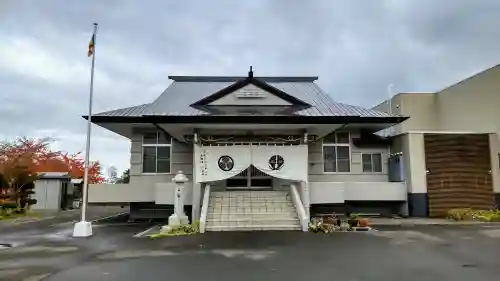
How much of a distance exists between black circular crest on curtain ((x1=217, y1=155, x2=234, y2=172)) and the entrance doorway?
6.82 ft

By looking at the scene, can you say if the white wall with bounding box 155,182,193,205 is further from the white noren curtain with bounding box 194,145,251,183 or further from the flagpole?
the flagpole

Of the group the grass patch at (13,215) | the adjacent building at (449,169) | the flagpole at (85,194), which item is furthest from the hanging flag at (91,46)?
the adjacent building at (449,169)

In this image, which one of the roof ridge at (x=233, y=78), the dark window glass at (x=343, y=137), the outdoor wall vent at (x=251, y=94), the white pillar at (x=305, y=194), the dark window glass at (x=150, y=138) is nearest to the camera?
the white pillar at (x=305, y=194)

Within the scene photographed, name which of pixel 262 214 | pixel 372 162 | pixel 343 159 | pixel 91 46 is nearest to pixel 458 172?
pixel 372 162

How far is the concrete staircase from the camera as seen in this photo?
35.5 feet

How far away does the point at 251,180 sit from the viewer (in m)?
14.4

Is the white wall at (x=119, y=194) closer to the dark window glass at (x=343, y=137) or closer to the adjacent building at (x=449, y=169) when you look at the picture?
the dark window glass at (x=343, y=137)

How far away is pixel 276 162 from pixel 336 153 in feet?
15.1

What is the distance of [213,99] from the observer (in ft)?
45.9

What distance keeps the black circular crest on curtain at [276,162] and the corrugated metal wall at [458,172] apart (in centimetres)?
635

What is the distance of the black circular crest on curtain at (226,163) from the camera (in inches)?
484

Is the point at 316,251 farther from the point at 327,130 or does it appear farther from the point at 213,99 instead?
the point at 213,99

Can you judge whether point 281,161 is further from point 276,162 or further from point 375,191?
point 375,191

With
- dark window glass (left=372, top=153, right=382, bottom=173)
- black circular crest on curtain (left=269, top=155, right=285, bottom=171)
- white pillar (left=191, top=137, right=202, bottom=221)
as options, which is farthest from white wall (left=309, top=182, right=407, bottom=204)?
white pillar (left=191, top=137, right=202, bottom=221)
